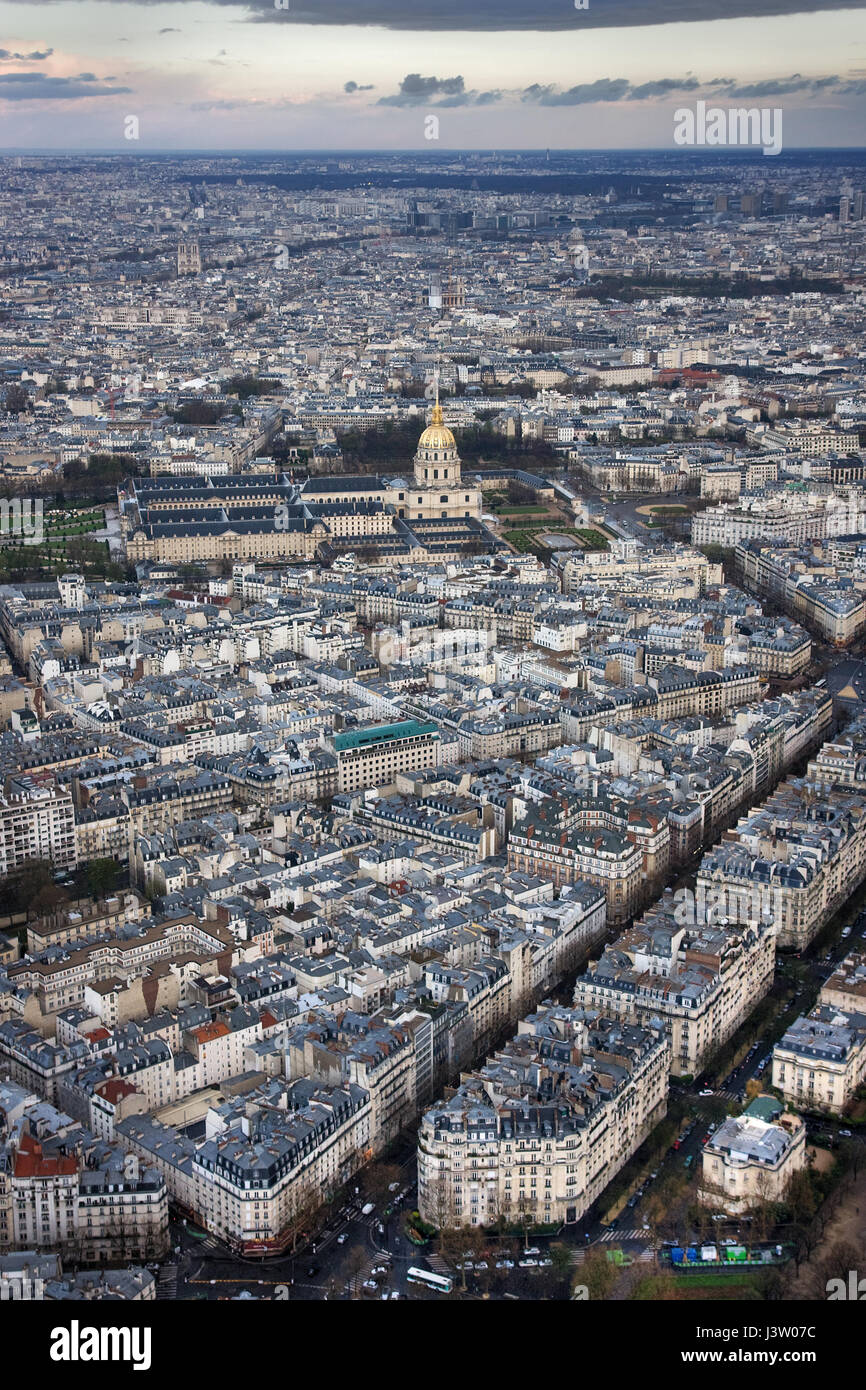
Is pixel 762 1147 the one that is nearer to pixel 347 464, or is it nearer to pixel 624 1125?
pixel 624 1125

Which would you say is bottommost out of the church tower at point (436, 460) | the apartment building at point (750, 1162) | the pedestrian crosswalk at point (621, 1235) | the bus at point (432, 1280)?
the pedestrian crosswalk at point (621, 1235)

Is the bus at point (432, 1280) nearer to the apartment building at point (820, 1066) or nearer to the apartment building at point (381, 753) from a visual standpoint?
the apartment building at point (820, 1066)

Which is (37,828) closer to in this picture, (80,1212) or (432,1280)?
(80,1212)

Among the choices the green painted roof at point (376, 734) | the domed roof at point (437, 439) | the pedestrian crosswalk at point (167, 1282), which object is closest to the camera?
the pedestrian crosswalk at point (167, 1282)

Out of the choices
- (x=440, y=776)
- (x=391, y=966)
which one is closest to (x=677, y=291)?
(x=440, y=776)

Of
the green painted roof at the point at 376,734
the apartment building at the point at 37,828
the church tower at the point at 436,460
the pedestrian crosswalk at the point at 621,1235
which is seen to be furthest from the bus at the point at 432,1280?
the church tower at the point at 436,460

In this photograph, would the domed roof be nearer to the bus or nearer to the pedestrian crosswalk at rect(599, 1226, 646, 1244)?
the pedestrian crosswalk at rect(599, 1226, 646, 1244)

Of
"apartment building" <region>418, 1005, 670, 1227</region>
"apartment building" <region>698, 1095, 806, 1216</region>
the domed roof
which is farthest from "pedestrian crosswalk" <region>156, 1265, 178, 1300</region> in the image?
the domed roof
